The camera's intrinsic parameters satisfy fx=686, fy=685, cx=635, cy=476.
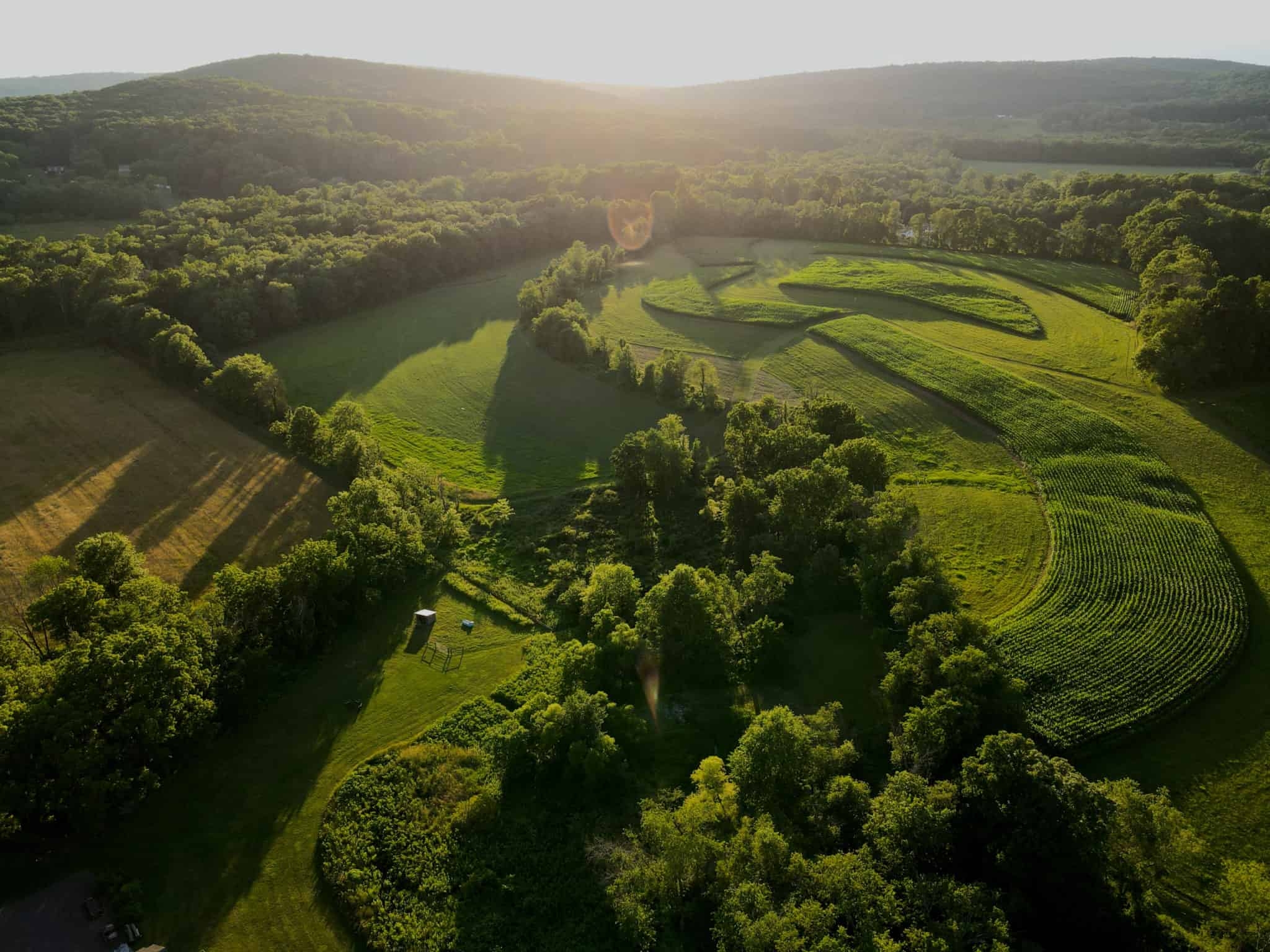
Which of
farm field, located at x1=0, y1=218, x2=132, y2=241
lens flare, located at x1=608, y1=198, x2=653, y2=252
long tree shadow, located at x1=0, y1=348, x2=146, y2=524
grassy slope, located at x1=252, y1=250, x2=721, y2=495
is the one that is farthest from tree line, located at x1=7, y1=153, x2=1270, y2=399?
farm field, located at x1=0, y1=218, x2=132, y2=241

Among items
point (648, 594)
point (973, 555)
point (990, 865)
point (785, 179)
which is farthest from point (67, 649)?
point (785, 179)

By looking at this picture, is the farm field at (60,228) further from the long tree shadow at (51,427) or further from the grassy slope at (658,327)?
the grassy slope at (658,327)

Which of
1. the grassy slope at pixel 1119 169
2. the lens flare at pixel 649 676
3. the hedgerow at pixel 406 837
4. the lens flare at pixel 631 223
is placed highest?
the grassy slope at pixel 1119 169

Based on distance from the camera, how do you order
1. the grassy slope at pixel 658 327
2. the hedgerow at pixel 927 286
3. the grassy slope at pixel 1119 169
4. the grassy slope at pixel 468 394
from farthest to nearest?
the grassy slope at pixel 1119 169
the grassy slope at pixel 658 327
the hedgerow at pixel 927 286
the grassy slope at pixel 468 394

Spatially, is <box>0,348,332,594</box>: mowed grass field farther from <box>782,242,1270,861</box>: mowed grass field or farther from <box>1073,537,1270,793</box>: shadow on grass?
<box>1073,537,1270,793</box>: shadow on grass

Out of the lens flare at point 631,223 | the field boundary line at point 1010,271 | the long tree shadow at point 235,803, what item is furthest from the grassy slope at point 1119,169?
the long tree shadow at point 235,803
